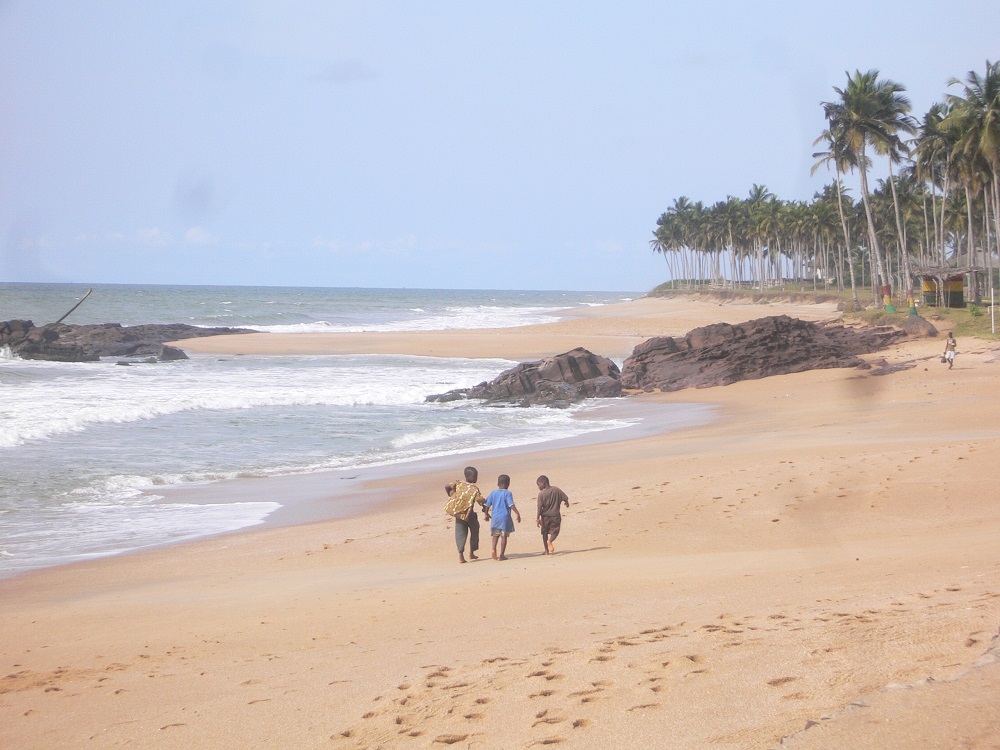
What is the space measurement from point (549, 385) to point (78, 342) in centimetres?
3342

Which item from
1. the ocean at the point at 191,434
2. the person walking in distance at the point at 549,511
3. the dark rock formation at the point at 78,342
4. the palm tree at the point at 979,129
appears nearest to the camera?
the person walking in distance at the point at 549,511

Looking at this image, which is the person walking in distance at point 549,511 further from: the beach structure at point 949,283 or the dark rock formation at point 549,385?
the beach structure at point 949,283

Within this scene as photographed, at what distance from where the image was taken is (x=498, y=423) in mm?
24422

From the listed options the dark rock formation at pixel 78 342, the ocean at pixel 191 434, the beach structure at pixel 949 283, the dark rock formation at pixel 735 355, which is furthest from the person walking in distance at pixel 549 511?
the dark rock formation at pixel 78 342

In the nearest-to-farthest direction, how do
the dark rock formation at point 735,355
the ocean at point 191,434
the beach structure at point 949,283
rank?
1. the ocean at point 191,434
2. the dark rock formation at point 735,355
3. the beach structure at point 949,283

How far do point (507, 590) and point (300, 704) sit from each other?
3130mm

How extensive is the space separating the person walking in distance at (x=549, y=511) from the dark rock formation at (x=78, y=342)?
3766cm

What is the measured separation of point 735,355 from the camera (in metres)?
31.3

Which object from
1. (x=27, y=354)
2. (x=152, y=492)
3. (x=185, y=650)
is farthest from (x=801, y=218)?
(x=185, y=650)

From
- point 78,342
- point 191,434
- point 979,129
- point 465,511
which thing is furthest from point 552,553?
point 78,342

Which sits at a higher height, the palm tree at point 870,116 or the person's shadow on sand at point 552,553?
the palm tree at point 870,116

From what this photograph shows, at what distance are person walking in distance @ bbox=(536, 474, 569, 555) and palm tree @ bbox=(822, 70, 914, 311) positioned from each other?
4117cm

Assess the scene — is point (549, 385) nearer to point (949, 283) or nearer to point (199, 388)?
point (199, 388)

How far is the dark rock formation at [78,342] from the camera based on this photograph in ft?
147
